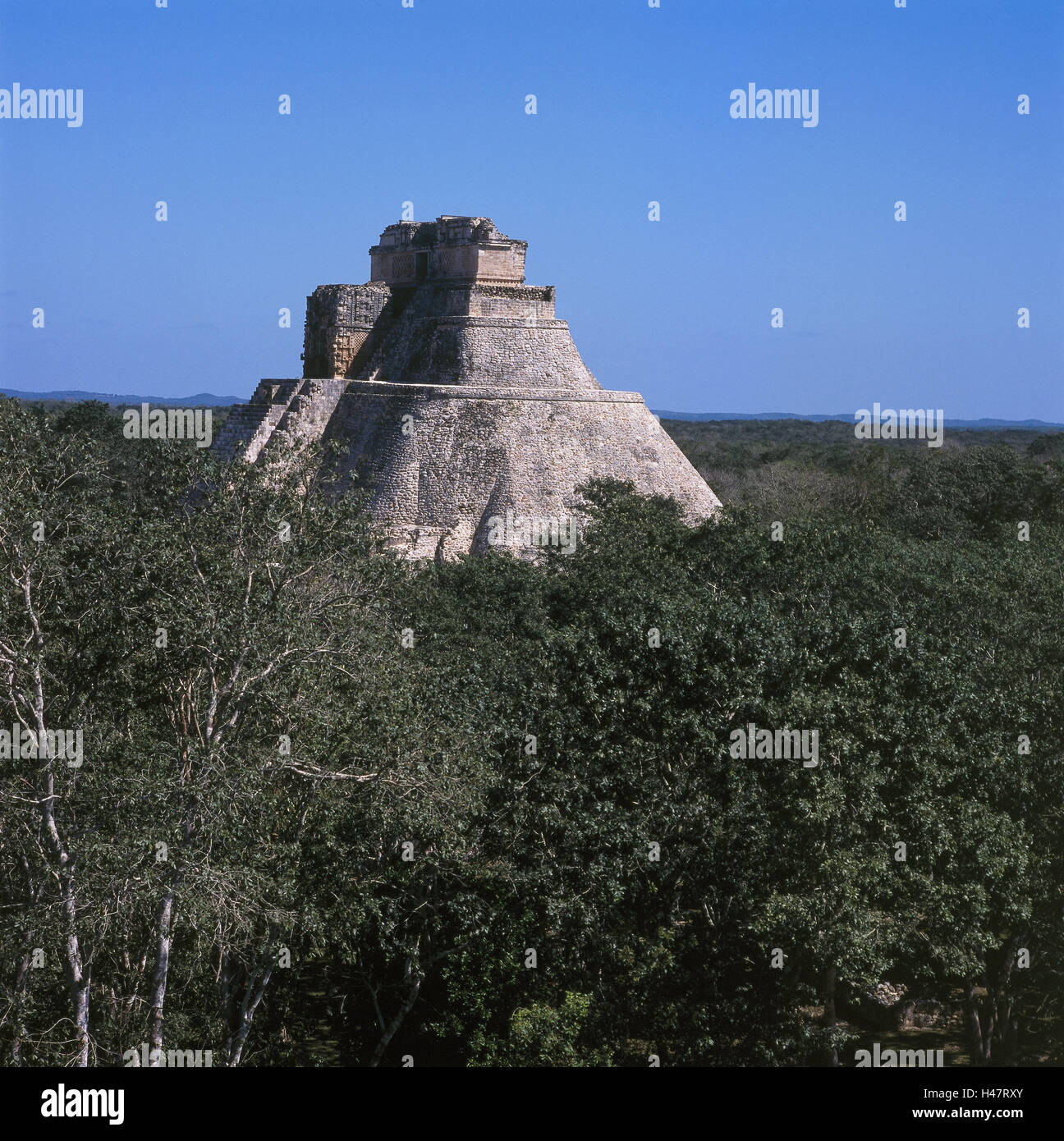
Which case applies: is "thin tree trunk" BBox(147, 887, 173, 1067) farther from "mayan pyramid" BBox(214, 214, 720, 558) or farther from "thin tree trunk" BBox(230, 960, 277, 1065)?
"mayan pyramid" BBox(214, 214, 720, 558)

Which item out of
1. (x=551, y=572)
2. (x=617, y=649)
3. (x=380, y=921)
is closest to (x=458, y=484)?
(x=551, y=572)

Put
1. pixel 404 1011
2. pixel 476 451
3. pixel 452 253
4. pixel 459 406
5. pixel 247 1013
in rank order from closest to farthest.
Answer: pixel 247 1013, pixel 404 1011, pixel 476 451, pixel 459 406, pixel 452 253

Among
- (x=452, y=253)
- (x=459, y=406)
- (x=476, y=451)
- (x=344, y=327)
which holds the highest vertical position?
(x=452, y=253)

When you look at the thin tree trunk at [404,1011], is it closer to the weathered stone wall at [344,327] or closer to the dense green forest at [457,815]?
the dense green forest at [457,815]

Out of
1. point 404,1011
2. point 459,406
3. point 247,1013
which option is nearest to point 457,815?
point 247,1013

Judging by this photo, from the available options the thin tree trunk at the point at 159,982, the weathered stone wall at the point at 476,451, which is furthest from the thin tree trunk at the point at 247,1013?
the weathered stone wall at the point at 476,451

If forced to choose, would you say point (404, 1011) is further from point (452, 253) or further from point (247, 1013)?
Answer: point (452, 253)
